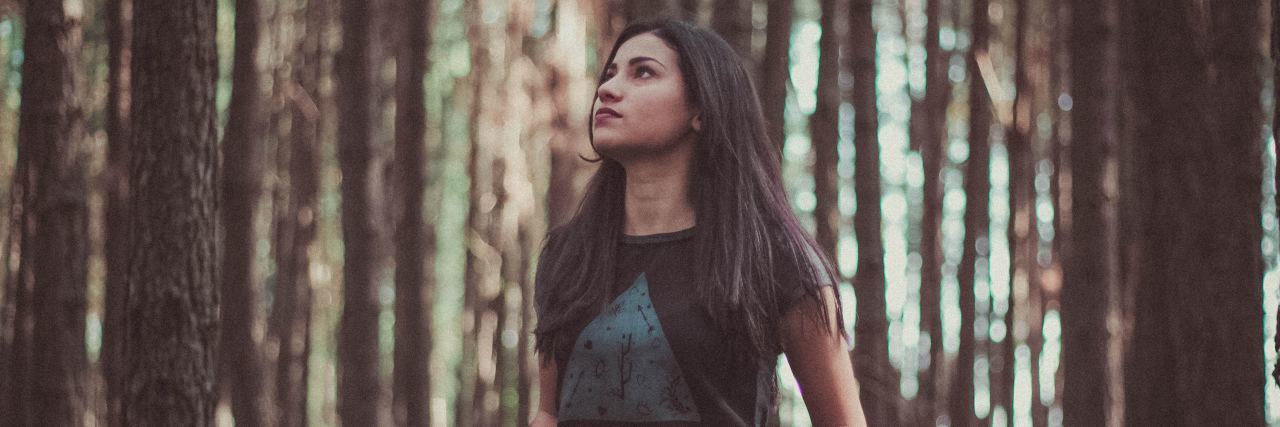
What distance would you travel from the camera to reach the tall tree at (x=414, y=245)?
10.0 metres

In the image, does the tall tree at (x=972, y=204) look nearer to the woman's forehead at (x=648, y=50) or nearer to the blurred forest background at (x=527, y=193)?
the blurred forest background at (x=527, y=193)

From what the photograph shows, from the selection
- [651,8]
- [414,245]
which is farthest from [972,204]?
[651,8]

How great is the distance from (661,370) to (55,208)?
15.1 feet

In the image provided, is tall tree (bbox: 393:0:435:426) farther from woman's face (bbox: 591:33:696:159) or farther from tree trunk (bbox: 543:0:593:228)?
woman's face (bbox: 591:33:696:159)

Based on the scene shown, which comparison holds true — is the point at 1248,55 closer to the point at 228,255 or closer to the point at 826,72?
the point at 826,72

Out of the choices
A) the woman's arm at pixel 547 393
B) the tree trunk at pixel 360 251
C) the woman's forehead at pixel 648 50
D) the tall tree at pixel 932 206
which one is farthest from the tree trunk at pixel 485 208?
the woman's forehead at pixel 648 50

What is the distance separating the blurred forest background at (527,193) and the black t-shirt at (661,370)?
1.57 metres

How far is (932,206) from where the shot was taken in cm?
950

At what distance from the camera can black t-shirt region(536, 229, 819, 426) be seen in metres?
2.13

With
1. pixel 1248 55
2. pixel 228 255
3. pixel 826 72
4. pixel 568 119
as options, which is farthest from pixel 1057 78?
pixel 228 255

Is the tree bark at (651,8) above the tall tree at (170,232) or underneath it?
above

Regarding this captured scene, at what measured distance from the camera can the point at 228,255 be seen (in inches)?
311

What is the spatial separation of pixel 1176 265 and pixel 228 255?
520cm

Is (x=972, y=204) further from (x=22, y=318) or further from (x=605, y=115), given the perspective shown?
(x=605, y=115)
